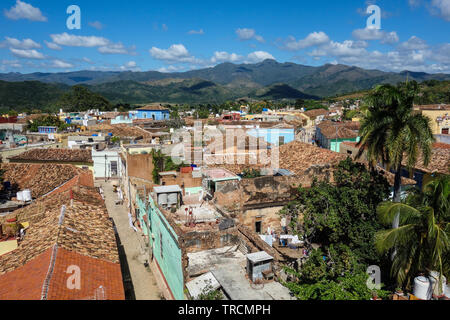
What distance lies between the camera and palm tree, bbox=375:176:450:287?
877cm

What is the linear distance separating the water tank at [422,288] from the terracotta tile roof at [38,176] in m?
21.9

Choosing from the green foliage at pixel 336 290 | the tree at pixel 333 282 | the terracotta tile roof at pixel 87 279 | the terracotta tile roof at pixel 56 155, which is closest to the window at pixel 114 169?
the terracotta tile roof at pixel 56 155

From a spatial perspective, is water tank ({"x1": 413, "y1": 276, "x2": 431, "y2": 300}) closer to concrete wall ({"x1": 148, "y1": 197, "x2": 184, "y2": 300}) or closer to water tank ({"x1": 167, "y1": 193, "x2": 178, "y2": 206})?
concrete wall ({"x1": 148, "y1": 197, "x2": 184, "y2": 300})

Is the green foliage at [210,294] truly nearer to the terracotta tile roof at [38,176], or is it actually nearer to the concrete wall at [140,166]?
the concrete wall at [140,166]

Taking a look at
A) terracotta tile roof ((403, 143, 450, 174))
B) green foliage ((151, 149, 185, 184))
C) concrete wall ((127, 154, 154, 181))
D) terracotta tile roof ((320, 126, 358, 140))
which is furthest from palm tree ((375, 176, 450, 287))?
terracotta tile roof ((320, 126, 358, 140))

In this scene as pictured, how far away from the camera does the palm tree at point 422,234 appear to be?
877 centimetres

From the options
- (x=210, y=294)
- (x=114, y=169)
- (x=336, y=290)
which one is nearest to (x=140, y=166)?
(x=114, y=169)

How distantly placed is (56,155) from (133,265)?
73.5 ft

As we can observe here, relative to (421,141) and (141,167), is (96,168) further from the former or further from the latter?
(421,141)

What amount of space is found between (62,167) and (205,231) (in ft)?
60.0

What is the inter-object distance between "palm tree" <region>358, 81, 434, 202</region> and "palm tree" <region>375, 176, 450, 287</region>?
2730mm

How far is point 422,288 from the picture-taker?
9477 mm

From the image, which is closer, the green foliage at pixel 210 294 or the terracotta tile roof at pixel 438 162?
the green foliage at pixel 210 294

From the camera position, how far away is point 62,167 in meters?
25.6
